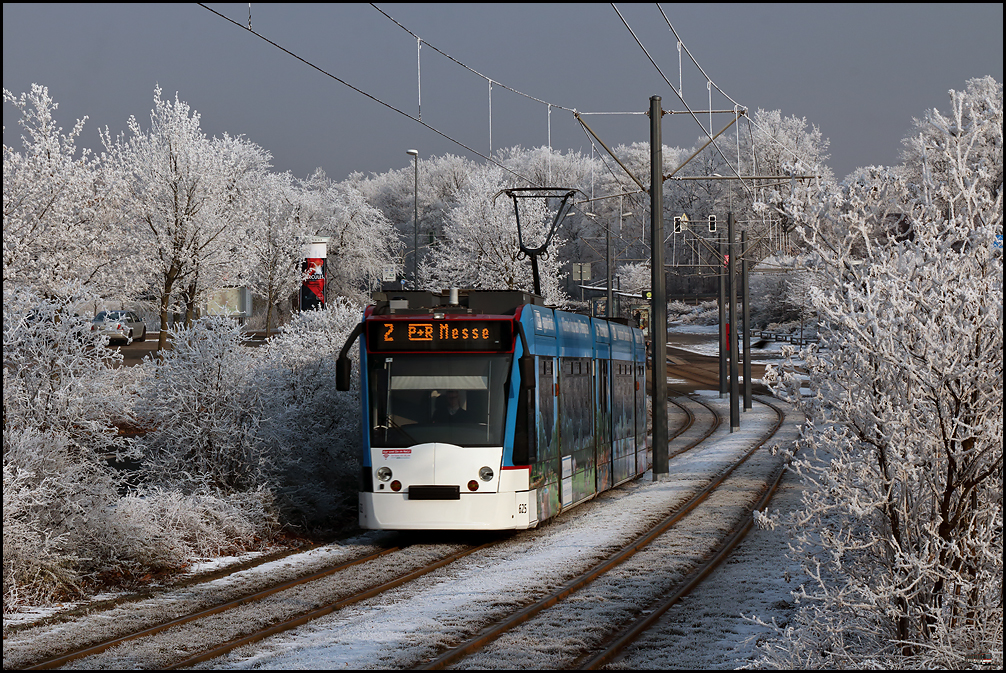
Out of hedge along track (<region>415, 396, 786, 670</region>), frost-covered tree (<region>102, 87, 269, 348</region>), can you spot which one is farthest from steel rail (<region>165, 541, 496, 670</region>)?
frost-covered tree (<region>102, 87, 269, 348</region>)

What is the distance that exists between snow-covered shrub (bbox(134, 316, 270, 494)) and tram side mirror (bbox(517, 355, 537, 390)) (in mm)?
3855

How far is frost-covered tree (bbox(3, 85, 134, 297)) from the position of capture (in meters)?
25.9

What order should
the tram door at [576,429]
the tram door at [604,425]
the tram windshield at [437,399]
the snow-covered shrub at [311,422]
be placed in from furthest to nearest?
the tram door at [604,425] → the snow-covered shrub at [311,422] → the tram door at [576,429] → the tram windshield at [437,399]

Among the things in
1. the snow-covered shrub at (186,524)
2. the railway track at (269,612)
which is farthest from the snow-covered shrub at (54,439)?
the railway track at (269,612)

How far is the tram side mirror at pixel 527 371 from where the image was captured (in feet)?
42.1

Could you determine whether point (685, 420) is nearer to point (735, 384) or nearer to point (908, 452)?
point (735, 384)

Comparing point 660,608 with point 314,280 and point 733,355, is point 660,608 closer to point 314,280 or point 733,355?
point 314,280

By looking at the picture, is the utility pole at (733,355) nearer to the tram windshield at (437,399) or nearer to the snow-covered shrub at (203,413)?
the tram windshield at (437,399)

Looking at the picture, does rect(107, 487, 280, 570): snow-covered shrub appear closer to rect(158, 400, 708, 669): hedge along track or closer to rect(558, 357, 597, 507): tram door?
rect(158, 400, 708, 669): hedge along track

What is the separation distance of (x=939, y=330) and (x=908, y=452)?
0.70m

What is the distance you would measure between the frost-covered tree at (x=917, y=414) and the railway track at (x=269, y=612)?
260 cm

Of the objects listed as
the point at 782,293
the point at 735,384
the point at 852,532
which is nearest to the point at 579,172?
the point at 782,293

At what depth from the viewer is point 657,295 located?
20516 millimetres

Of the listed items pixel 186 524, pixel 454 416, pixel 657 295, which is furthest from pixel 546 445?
pixel 657 295
